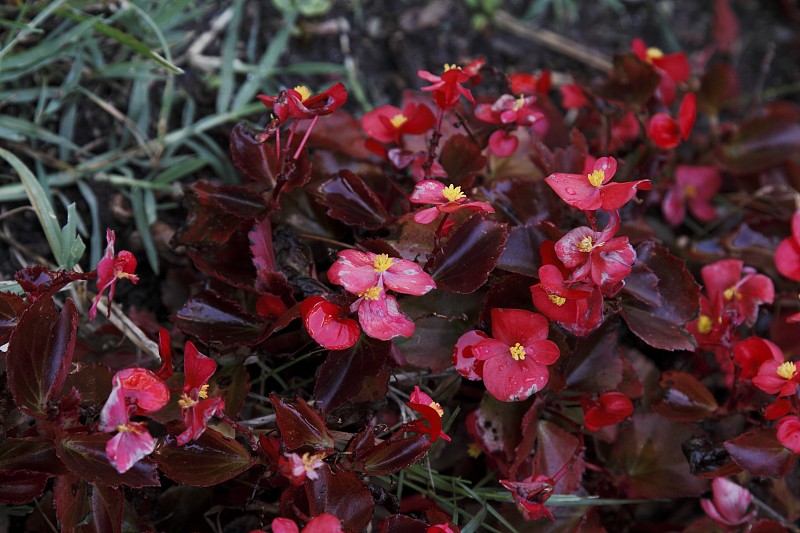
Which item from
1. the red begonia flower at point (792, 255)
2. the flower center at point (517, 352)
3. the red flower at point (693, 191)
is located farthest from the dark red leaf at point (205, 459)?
the red flower at point (693, 191)

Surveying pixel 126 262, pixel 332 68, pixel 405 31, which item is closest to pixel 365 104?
pixel 332 68

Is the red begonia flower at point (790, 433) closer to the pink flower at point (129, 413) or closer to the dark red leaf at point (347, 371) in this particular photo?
the dark red leaf at point (347, 371)

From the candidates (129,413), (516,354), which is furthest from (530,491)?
(129,413)

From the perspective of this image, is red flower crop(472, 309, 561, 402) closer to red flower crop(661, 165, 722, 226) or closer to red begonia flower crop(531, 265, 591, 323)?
red begonia flower crop(531, 265, 591, 323)

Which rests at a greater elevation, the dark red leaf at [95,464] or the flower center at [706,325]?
the dark red leaf at [95,464]

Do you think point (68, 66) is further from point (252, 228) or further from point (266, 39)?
point (252, 228)
